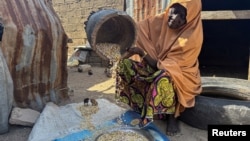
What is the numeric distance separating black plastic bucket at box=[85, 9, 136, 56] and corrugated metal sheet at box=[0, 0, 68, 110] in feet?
2.51

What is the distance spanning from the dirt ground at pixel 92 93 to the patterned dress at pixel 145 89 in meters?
0.32

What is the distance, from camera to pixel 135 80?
10.1 ft

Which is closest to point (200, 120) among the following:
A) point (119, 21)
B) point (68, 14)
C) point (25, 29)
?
point (119, 21)

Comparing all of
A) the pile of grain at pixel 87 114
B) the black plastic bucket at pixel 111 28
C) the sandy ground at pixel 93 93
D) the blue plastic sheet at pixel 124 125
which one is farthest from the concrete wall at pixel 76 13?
the blue plastic sheet at pixel 124 125

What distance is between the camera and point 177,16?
2.99 m

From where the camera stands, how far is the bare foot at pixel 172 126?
304 cm

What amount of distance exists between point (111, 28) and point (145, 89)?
2.90ft

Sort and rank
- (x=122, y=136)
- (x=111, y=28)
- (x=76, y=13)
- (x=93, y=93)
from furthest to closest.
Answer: (x=76, y=13), (x=93, y=93), (x=111, y=28), (x=122, y=136)

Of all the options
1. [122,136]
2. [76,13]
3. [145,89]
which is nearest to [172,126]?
[145,89]

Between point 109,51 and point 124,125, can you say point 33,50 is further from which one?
point 124,125

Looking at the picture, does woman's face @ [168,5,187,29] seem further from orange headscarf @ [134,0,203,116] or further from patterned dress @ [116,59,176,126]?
patterned dress @ [116,59,176,126]

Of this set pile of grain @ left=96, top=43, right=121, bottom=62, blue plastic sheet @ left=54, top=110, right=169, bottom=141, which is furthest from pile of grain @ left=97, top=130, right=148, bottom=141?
pile of grain @ left=96, top=43, right=121, bottom=62

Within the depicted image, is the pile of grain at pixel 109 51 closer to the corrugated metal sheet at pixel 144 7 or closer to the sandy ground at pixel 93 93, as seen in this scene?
the sandy ground at pixel 93 93

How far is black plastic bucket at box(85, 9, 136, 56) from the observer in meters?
2.78
